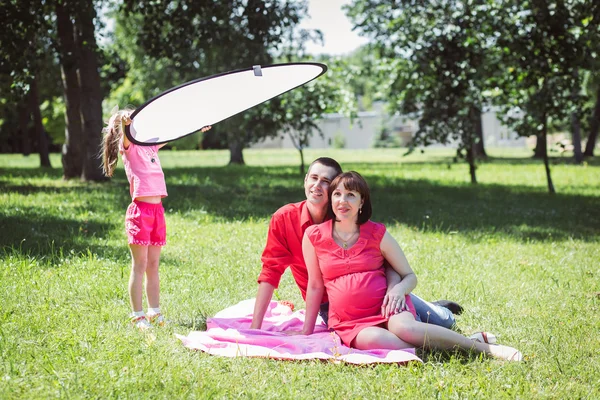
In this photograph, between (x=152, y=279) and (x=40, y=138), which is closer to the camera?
(x=152, y=279)

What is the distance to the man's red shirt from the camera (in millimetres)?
4984

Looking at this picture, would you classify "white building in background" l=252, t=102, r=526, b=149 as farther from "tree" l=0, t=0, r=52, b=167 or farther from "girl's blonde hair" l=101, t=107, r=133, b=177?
"girl's blonde hair" l=101, t=107, r=133, b=177

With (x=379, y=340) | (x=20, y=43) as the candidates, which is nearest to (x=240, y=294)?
(x=379, y=340)

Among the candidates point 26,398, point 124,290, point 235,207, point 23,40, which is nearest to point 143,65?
point 23,40

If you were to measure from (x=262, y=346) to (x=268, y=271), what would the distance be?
26.4 inches

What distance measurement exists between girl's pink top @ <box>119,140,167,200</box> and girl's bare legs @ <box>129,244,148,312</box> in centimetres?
39

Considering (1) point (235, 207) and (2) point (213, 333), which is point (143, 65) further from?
(2) point (213, 333)

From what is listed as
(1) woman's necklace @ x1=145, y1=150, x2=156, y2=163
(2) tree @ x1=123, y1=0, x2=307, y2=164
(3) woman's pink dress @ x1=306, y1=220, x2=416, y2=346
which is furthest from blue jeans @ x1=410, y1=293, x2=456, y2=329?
(2) tree @ x1=123, y1=0, x2=307, y2=164

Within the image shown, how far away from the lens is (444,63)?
50.5 feet

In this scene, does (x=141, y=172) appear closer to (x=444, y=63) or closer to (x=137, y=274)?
(x=137, y=274)

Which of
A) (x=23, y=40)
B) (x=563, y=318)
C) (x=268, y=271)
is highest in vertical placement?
(x=23, y=40)

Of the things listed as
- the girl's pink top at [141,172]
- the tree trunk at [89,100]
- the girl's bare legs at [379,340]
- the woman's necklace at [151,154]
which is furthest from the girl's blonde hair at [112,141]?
the tree trunk at [89,100]

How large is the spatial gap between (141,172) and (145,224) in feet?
1.28

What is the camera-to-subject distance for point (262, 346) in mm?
4508
